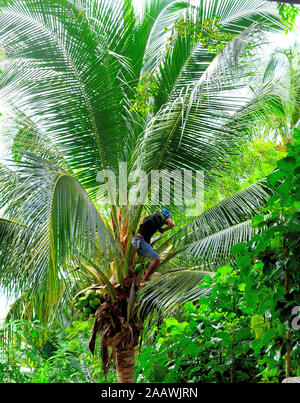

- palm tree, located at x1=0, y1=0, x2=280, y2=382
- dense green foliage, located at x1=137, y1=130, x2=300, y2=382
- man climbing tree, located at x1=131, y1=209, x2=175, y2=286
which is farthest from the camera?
palm tree, located at x1=0, y1=0, x2=280, y2=382

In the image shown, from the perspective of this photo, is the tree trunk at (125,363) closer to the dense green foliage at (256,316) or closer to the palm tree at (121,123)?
the palm tree at (121,123)

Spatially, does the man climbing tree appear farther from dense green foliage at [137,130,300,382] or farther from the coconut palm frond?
dense green foliage at [137,130,300,382]

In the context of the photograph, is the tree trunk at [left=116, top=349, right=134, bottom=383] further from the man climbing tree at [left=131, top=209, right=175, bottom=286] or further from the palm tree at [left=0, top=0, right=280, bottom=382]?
the man climbing tree at [left=131, top=209, right=175, bottom=286]

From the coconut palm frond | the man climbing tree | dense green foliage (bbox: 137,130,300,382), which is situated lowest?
dense green foliage (bbox: 137,130,300,382)

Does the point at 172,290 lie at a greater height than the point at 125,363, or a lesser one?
greater

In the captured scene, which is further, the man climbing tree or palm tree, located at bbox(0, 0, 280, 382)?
palm tree, located at bbox(0, 0, 280, 382)

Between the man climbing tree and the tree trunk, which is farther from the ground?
the man climbing tree

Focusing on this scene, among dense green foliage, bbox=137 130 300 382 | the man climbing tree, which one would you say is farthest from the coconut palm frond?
dense green foliage, bbox=137 130 300 382

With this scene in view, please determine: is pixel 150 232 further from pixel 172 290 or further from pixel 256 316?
pixel 256 316

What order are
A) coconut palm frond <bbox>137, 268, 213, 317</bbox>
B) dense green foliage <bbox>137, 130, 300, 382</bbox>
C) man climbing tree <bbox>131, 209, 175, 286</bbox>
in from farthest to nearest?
man climbing tree <bbox>131, 209, 175, 286</bbox>, coconut palm frond <bbox>137, 268, 213, 317</bbox>, dense green foliage <bbox>137, 130, 300, 382</bbox>

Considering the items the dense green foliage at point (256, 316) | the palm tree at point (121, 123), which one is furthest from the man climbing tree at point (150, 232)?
the dense green foliage at point (256, 316)

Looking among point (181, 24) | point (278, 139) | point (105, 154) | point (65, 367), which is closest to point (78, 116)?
point (105, 154)

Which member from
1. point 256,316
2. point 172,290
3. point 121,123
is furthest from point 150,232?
point 256,316

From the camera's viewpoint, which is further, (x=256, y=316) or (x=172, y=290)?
(x=172, y=290)
